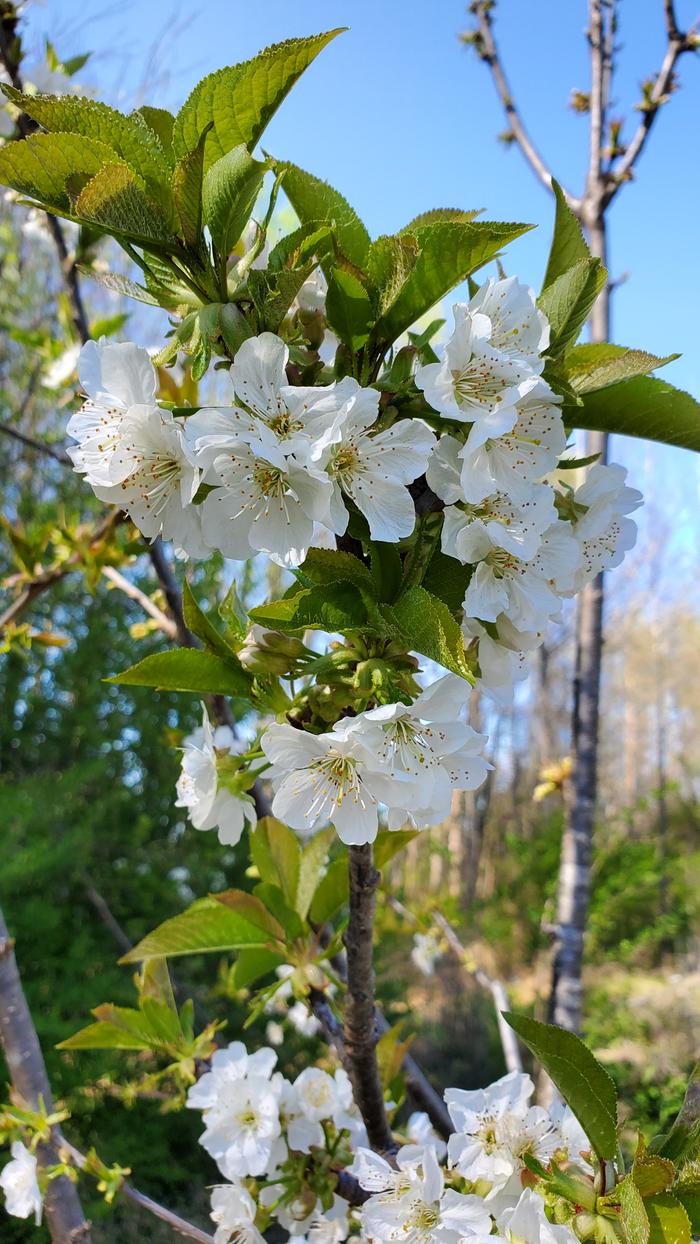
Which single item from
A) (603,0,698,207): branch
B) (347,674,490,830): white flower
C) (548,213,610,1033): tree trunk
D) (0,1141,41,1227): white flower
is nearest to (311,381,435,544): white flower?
(347,674,490,830): white flower

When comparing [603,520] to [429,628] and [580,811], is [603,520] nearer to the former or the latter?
[429,628]

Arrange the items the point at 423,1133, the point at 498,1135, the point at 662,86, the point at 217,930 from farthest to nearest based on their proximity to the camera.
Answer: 1. the point at 662,86
2. the point at 423,1133
3. the point at 217,930
4. the point at 498,1135

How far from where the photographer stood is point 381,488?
50 cm

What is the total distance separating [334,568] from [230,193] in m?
0.24

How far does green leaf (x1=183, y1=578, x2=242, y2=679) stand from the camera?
58 centimetres

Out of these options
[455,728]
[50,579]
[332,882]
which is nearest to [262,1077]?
[332,882]

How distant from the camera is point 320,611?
494mm

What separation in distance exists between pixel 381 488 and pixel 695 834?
10.9 metres

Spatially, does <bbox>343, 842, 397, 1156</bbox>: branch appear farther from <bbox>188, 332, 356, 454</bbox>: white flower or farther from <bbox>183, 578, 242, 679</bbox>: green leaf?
<bbox>188, 332, 356, 454</bbox>: white flower

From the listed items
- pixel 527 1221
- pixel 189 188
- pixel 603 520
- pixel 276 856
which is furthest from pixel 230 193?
pixel 527 1221

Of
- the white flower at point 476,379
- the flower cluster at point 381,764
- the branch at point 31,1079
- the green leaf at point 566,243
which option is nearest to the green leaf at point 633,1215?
the flower cluster at point 381,764

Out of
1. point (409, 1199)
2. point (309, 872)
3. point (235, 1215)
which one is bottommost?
point (235, 1215)

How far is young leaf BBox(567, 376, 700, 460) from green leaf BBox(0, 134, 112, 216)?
1.17ft

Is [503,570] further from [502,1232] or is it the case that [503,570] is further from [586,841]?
[586,841]
